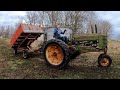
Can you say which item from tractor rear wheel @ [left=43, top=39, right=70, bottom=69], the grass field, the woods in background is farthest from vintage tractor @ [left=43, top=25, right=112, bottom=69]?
the woods in background

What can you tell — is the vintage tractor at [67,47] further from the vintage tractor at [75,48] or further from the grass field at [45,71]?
the grass field at [45,71]

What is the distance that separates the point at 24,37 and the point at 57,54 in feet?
10.4

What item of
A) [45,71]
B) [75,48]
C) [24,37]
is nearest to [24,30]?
[24,37]

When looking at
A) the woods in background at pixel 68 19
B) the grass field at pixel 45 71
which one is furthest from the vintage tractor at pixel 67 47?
the woods in background at pixel 68 19

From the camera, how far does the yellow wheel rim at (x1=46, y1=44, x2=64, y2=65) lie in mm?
7721

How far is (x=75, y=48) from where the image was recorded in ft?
27.6

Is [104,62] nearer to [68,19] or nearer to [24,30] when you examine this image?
[24,30]

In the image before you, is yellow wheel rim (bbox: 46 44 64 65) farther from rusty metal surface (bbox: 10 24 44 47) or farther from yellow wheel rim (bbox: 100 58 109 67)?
rusty metal surface (bbox: 10 24 44 47)
